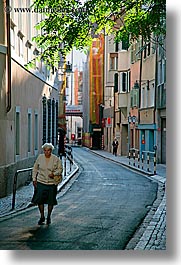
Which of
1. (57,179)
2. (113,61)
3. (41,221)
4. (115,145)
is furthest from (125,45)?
(41,221)

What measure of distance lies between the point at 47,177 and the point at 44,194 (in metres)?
0.17

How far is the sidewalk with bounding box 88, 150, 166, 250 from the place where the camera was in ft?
19.2

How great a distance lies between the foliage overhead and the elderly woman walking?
805mm

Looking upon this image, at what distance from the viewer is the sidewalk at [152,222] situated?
5863mm

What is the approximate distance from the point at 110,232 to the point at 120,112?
1234mm

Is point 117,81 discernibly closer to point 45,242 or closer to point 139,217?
point 139,217

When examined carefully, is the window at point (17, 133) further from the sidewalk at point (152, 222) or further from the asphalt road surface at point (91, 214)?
the sidewalk at point (152, 222)

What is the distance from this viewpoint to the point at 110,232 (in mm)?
6191

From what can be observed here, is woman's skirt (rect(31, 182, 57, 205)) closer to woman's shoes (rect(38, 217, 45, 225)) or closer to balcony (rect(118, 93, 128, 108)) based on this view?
woman's shoes (rect(38, 217, 45, 225))

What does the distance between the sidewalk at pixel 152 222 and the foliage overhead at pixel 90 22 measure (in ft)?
3.46

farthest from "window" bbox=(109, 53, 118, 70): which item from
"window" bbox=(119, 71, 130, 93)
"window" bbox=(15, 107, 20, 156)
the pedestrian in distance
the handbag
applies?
the handbag

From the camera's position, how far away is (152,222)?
674 cm

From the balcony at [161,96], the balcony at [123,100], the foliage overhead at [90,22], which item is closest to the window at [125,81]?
the balcony at [123,100]

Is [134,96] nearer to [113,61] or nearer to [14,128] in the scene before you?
[113,61]
